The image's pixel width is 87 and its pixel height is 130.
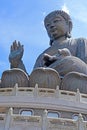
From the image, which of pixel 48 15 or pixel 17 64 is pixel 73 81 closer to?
pixel 17 64

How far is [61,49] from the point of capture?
21.0 metres

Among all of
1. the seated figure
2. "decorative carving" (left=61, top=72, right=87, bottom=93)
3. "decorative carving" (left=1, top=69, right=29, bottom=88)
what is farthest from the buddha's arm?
"decorative carving" (left=1, top=69, right=29, bottom=88)

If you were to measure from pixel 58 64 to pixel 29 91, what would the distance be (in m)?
3.73

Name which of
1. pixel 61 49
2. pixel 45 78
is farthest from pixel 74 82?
pixel 61 49

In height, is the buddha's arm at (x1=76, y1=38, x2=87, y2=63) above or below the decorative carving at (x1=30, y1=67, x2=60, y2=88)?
above

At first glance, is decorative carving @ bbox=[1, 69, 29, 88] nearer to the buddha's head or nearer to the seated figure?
the seated figure

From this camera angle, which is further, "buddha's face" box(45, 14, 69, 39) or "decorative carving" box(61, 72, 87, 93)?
"buddha's face" box(45, 14, 69, 39)

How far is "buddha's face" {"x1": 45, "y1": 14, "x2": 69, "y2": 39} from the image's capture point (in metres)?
24.8

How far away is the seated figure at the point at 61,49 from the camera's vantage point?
62.5 feet

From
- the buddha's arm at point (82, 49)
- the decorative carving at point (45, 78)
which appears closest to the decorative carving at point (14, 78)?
the decorative carving at point (45, 78)

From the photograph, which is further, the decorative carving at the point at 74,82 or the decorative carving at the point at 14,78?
the decorative carving at the point at 14,78

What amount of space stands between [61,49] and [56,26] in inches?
161

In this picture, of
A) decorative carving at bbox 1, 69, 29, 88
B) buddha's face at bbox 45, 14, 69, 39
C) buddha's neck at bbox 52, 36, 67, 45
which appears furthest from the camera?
buddha's face at bbox 45, 14, 69, 39

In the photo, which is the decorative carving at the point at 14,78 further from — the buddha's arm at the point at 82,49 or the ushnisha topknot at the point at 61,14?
the ushnisha topknot at the point at 61,14
